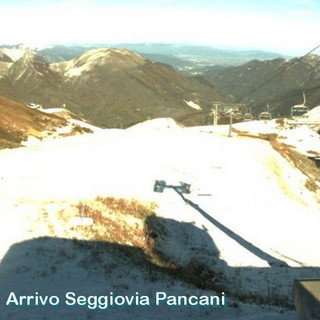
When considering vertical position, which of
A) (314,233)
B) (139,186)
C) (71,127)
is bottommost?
(71,127)

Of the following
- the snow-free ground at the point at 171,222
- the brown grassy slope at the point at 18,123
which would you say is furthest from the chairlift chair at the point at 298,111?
the brown grassy slope at the point at 18,123

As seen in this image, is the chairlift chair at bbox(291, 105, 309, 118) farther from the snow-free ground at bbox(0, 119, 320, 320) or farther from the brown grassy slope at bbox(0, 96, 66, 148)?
the brown grassy slope at bbox(0, 96, 66, 148)

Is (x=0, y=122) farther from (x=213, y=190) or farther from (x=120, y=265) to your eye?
(x=120, y=265)

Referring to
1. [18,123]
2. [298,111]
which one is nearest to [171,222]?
[298,111]

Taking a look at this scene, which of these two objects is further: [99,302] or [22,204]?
[22,204]

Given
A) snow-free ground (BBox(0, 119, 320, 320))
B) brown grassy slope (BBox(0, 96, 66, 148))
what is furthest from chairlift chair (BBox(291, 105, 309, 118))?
brown grassy slope (BBox(0, 96, 66, 148))

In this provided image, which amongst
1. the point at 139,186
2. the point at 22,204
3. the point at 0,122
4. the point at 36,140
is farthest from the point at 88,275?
the point at 0,122
